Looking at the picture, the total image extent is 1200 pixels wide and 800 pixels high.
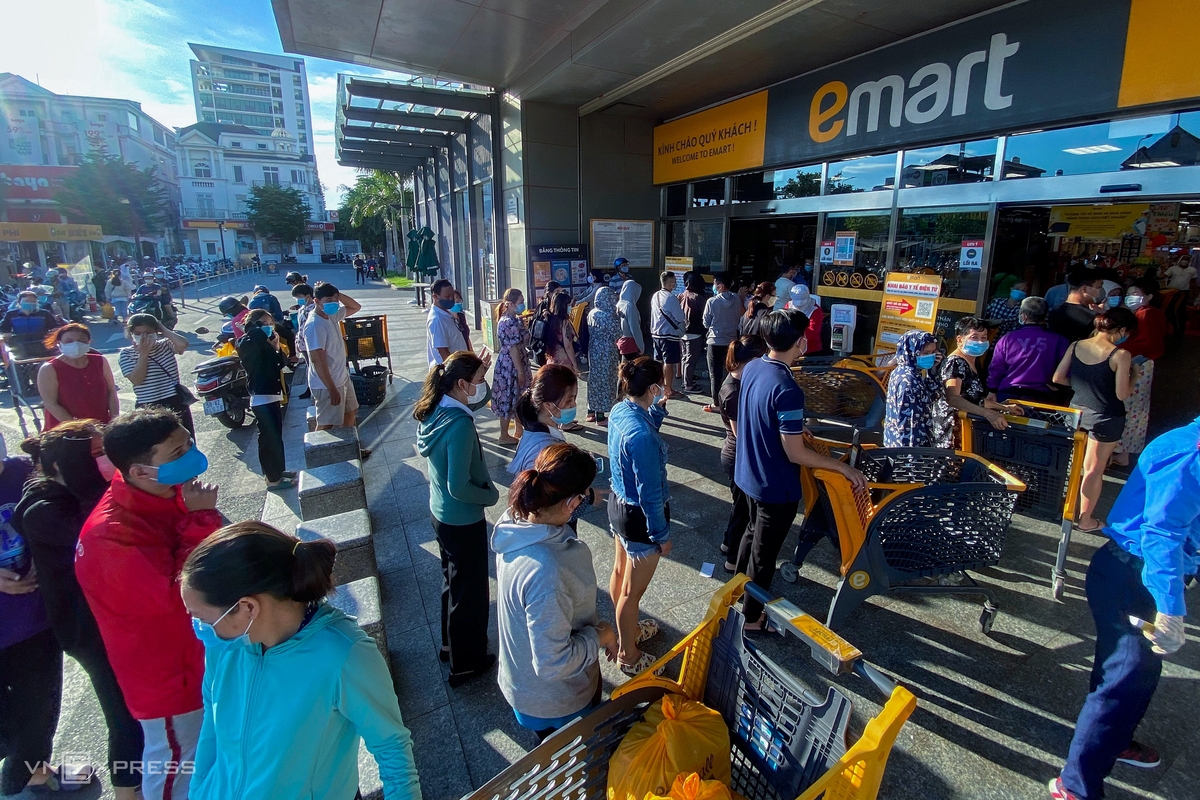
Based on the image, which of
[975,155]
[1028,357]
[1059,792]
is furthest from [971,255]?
[1059,792]

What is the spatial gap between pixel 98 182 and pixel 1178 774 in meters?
65.5

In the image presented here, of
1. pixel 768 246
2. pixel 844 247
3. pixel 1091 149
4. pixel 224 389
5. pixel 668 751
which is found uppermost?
pixel 1091 149

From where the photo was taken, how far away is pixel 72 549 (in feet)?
7.27

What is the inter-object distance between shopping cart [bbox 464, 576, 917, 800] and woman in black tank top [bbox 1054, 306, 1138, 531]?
13.1ft

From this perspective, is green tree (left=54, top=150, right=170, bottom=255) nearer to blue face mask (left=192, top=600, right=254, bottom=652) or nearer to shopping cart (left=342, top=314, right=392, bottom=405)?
shopping cart (left=342, top=314, right=392, bottom=405)

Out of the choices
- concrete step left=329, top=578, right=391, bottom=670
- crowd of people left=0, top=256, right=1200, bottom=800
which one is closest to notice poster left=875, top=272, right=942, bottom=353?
crowd of people left=0, top=256, right=1200, bottom=800

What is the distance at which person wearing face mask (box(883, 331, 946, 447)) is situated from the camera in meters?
4.07

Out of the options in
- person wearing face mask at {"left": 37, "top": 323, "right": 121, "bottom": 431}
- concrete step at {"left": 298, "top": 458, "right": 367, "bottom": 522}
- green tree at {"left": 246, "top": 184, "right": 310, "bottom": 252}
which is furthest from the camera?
green tree at {"left": 246, "top": 184, "right": 310, "bottom": 252}

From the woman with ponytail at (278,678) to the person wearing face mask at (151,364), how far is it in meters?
4.70

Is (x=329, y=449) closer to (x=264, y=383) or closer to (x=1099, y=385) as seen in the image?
(x=264, y=383)

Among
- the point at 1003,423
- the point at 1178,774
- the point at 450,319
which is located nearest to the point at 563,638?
the point at 1178,774

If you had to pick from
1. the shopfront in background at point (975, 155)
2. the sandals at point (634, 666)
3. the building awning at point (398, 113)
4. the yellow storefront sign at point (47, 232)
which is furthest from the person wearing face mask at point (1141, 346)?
the yellow storefront sign at point (47, 232)

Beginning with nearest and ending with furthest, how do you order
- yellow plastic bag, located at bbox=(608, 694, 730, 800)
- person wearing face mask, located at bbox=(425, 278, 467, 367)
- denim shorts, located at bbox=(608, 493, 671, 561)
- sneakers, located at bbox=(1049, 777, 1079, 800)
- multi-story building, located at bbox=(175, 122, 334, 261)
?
yellow plastic bag, located at bbox=(608, 694, 730, 800) → sneakers, located at bbox=(1049, 777, 1079, 800) → denim shorts, located at bbox=(608, 493, 671, 561) → person wearing face mask, located at bbox=(425, 278, 467, 367) → multi-story building, located at bbox=(175, 122, 334, 261)

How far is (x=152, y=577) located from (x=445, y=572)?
1.39 metres
